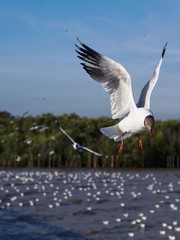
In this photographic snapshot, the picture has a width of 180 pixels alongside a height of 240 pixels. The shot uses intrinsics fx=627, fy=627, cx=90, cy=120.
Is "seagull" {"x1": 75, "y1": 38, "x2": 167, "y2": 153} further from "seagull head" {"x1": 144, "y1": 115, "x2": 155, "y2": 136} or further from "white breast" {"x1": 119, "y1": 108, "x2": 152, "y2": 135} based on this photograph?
"seagull head" {"x1": 144, "y1": 115, "x2": 155, "y2": 136}

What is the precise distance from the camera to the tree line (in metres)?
80.6

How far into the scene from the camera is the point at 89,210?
36.5m

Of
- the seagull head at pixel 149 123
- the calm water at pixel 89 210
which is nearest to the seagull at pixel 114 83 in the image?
the seagull head at pixel 149 123

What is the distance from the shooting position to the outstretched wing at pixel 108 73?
7.41 metres

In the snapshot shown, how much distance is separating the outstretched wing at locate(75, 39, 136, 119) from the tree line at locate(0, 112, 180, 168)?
226ft

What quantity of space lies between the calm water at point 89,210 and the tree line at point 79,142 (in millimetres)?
25072

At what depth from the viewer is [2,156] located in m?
87.2

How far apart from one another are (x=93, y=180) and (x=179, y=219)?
26039 millimetres

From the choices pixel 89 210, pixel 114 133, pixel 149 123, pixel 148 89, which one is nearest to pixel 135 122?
pixel 149 123

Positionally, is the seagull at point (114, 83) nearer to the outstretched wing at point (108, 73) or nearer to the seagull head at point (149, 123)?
the outstretched wing at point (108, 73)

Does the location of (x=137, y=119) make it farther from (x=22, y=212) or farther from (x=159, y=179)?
(x=159, y=179)

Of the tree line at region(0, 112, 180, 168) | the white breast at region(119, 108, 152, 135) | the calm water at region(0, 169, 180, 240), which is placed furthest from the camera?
the tree line at region(0, 112, 180, 168)

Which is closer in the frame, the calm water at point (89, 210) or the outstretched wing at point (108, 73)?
the outstretched wing at point (108, 73)

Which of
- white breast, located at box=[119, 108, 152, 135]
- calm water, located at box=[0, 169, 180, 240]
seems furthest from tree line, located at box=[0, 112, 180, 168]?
white breast, located at box=[119, 108, 152, 135]
